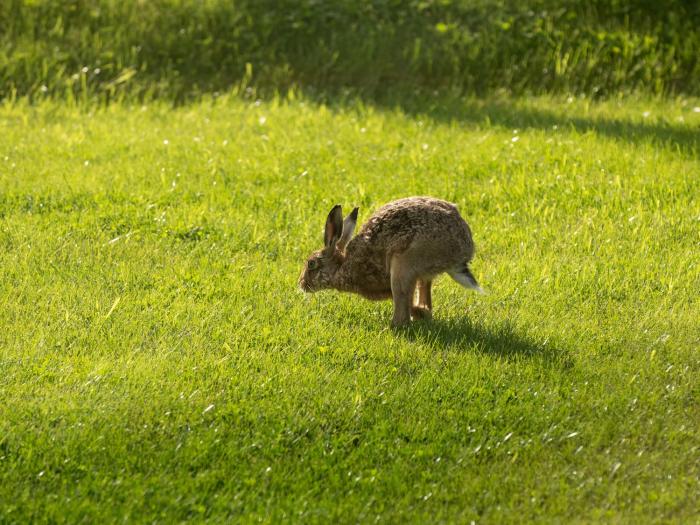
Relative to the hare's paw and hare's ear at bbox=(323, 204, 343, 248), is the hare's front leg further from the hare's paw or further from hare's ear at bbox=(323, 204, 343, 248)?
hare's ear at bbox=(323, 204, 343, 248)

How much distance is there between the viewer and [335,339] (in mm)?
7723

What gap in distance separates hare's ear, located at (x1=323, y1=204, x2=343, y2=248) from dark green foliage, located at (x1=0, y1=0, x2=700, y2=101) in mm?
6520

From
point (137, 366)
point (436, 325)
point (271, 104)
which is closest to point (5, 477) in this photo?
point (137, 366)

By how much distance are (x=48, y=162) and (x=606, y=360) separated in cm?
656

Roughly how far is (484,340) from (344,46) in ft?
27.0

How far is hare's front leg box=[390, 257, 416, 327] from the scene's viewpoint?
773 centimetres

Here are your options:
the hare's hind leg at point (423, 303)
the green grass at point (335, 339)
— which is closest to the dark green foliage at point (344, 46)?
the green grass at point (335, 339)

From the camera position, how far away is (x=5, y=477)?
6105mm

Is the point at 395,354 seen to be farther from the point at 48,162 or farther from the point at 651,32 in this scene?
the point at 651,32

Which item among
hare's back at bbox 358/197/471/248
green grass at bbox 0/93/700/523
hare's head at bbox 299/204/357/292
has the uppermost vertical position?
hare's back at bbox 358/197/471/248

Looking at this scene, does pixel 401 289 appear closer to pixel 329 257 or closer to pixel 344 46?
pixel 329 257

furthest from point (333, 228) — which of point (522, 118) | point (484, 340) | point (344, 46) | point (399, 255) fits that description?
point (344, 46)

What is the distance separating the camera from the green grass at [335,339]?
241 inches

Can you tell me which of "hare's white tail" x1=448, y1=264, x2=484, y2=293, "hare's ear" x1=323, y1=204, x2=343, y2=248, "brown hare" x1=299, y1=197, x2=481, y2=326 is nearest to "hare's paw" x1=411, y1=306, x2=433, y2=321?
"brown hare" x1=299, y1=197, x2=481, y2=326
